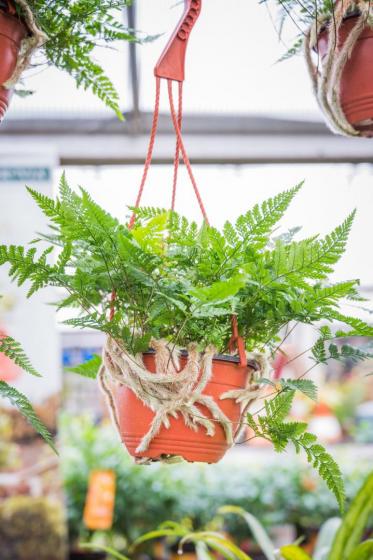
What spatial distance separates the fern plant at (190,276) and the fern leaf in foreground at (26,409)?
13cm

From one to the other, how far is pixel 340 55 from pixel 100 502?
3.30 m

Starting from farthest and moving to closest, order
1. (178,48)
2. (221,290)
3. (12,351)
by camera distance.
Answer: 1. (178,48)
2. (12,351)
3. (221,290)

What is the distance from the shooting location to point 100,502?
13.3 feet

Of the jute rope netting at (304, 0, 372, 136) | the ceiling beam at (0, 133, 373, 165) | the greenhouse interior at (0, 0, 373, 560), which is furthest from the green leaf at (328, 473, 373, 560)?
the ceiling beam at (0, 133, 373, 165)

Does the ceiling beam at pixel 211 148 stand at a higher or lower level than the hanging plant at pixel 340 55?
lower

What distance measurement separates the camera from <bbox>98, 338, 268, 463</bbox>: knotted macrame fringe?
3.31ft

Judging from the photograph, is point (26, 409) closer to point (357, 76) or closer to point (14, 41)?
point (14, 41)

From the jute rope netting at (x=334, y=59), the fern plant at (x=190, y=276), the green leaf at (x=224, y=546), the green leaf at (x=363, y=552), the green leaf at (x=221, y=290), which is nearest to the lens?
the green leaf at (x=221, y=290)

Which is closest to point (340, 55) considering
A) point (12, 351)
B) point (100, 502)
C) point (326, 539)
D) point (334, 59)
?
point (334, 59)

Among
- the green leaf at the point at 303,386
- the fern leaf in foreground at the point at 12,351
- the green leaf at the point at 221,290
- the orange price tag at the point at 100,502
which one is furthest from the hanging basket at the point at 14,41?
the orange price tag at the point at 100,502

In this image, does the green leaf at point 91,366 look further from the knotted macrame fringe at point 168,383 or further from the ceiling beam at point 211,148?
the ceiling beam at point 211,148

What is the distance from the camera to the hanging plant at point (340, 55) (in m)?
1.27

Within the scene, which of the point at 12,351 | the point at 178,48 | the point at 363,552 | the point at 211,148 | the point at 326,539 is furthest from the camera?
the point at 211,148

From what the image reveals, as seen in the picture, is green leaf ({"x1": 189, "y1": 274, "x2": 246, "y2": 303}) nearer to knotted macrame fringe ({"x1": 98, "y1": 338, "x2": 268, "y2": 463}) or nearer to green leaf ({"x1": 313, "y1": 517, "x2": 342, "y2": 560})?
knotted macrame fringe ({"x1": 98, "y1": 338, "x2": 268, "y2": 463})
